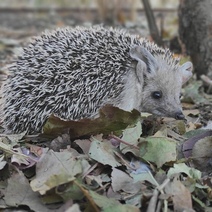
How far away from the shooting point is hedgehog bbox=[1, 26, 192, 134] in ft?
14.6

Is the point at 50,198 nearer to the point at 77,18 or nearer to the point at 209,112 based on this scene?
the point at 209,112

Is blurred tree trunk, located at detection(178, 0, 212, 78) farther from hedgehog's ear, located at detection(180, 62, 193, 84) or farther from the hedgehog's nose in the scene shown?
the hedgehog's nose

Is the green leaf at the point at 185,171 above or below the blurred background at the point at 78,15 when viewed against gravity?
below

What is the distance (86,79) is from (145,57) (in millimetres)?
563

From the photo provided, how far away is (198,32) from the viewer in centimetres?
634

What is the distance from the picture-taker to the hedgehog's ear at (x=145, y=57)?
4.55m

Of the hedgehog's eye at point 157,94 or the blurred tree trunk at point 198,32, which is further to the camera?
the blurred tree trunk at point 198,32

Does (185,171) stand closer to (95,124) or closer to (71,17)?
(95,124)

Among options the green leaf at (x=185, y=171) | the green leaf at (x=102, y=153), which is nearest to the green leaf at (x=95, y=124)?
the green leaf at (x=102, y=153)

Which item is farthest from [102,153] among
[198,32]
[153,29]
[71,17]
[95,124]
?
[71,17]

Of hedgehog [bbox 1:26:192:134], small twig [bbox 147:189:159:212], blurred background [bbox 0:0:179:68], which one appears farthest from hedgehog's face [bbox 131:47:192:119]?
blurred background [bbox 0:0:179:68]

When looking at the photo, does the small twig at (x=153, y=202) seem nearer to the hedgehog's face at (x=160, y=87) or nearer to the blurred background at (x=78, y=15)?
the hedgehog's face at (x=160, y=87)

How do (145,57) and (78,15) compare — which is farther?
(78,15)

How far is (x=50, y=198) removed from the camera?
3.40 meters
